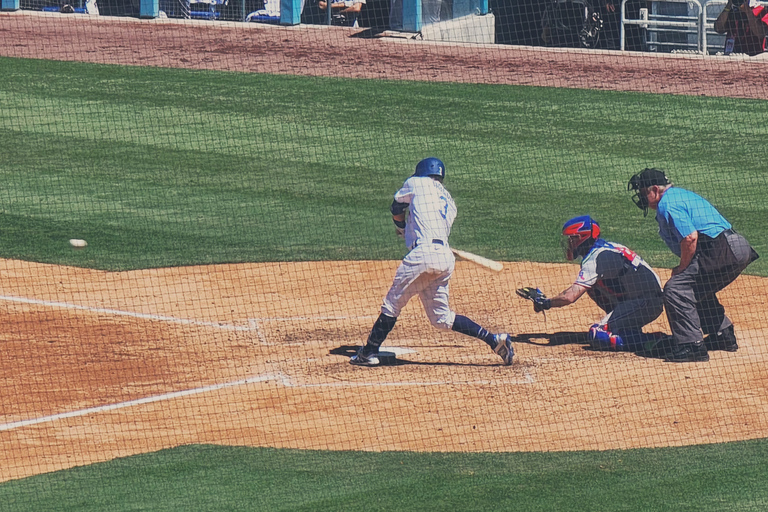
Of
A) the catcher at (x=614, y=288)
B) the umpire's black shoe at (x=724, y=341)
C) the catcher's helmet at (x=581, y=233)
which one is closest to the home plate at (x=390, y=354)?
the catcher at (x=614, y=288)

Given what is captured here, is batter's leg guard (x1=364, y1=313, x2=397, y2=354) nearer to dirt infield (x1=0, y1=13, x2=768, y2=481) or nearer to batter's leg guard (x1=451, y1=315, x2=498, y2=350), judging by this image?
dirt infield (x1=0, y1=13, x2=768, y2=481)

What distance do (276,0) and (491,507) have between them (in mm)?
18633

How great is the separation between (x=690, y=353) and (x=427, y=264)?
6.68 feet

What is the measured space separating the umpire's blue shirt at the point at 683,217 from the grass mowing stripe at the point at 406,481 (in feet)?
5.94

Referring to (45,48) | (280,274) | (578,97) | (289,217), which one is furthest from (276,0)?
(280,274)

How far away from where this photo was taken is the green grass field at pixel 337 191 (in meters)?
6.07

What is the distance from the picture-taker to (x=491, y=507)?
5.78m

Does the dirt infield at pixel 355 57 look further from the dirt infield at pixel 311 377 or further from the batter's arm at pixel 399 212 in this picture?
the batter's arm at pixel 399 212

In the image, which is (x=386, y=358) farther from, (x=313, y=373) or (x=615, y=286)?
(x=615, y=286)

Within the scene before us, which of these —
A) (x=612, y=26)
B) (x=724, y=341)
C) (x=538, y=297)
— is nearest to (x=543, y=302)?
(x=538, y=297)

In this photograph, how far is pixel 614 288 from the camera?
28.5 feet

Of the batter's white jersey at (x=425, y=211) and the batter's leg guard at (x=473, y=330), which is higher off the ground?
the batter's white jersey at (x=425, y=211)

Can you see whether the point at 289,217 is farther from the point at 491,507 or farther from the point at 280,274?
the point at 491,507

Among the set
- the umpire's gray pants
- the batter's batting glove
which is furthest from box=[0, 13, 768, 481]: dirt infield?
the batter's batting glove
